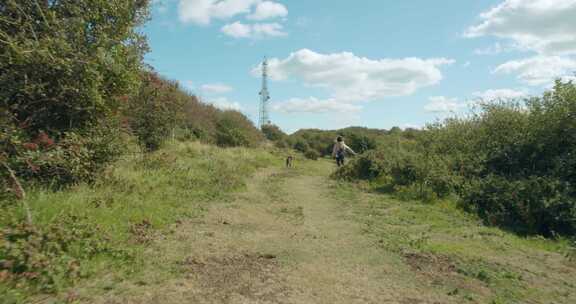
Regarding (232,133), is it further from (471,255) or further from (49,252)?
(49,252)

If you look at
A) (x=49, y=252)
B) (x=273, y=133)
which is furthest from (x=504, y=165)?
(x=273, y=133)

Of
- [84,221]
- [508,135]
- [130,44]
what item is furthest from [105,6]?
[508,135]

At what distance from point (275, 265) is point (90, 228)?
8.00ft

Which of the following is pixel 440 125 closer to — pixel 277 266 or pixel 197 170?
pixel 197 170

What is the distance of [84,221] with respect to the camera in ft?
15.1

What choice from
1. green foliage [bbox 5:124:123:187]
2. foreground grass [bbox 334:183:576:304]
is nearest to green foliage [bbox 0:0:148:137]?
green foliage [bbox 5:124:123:187]

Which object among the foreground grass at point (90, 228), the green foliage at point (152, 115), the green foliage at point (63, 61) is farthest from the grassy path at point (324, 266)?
the green foliage at point (152, 115)

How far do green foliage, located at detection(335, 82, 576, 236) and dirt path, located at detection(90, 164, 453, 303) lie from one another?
4028mm

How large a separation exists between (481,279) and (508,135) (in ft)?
25.6

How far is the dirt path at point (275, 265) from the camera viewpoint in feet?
11.9

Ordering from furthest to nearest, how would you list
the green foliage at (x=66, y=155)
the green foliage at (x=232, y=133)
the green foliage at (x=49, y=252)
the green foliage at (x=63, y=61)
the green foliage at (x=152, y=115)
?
the green foliage at (x=232, y=133), the green foliage at (x=152, y=115), the green foliage at (x=63, y=61), the green foliage at (x=66, y=155), the green foliage at (x=49, y=252)

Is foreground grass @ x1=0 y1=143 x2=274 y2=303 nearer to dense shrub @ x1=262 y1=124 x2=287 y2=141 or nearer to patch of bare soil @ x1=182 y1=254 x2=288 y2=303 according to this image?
patch of bare soil @ x1=182 y1=254 x2=288 y2=303

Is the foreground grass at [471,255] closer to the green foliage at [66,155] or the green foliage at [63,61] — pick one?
the green foliage at [66,155]

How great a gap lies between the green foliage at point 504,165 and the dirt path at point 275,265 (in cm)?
403
